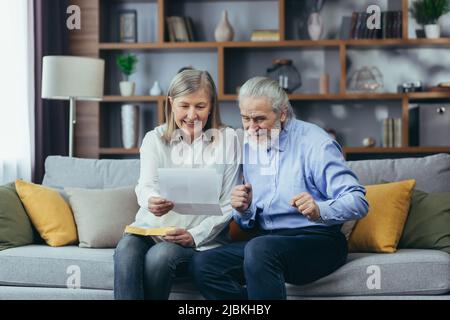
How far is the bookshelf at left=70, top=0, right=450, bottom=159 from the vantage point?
15.1 feet

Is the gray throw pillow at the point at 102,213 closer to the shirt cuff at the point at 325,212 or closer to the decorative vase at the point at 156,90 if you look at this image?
the shirt cuff at the point at 325,212

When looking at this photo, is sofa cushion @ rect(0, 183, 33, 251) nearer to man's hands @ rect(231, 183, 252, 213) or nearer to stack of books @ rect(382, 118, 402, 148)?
man's hands @ rect(231, 183, 252, 213)

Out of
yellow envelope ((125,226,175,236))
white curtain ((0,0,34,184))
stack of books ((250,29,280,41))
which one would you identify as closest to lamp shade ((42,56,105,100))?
white curtain ((0,0,34,184))

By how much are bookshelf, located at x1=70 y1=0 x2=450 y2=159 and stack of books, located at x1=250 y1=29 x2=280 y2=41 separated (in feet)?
0.15

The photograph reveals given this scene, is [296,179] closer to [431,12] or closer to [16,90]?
[16,90]

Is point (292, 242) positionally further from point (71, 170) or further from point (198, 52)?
point (198, 52)

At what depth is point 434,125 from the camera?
14.7 feet

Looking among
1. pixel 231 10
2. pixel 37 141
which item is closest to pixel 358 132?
pixel 231 10

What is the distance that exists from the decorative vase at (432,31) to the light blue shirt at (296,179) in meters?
2.41

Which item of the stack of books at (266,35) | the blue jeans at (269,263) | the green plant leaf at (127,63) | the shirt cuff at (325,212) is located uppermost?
the stack of books at (266,35)

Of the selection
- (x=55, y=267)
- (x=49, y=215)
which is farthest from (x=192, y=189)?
(x=49, y=215)

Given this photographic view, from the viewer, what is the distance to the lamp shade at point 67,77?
380 centimetres

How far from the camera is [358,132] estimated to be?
15.6 feet

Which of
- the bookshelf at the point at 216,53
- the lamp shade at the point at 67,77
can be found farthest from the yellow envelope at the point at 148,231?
the bookshelf at the point at 216,53
